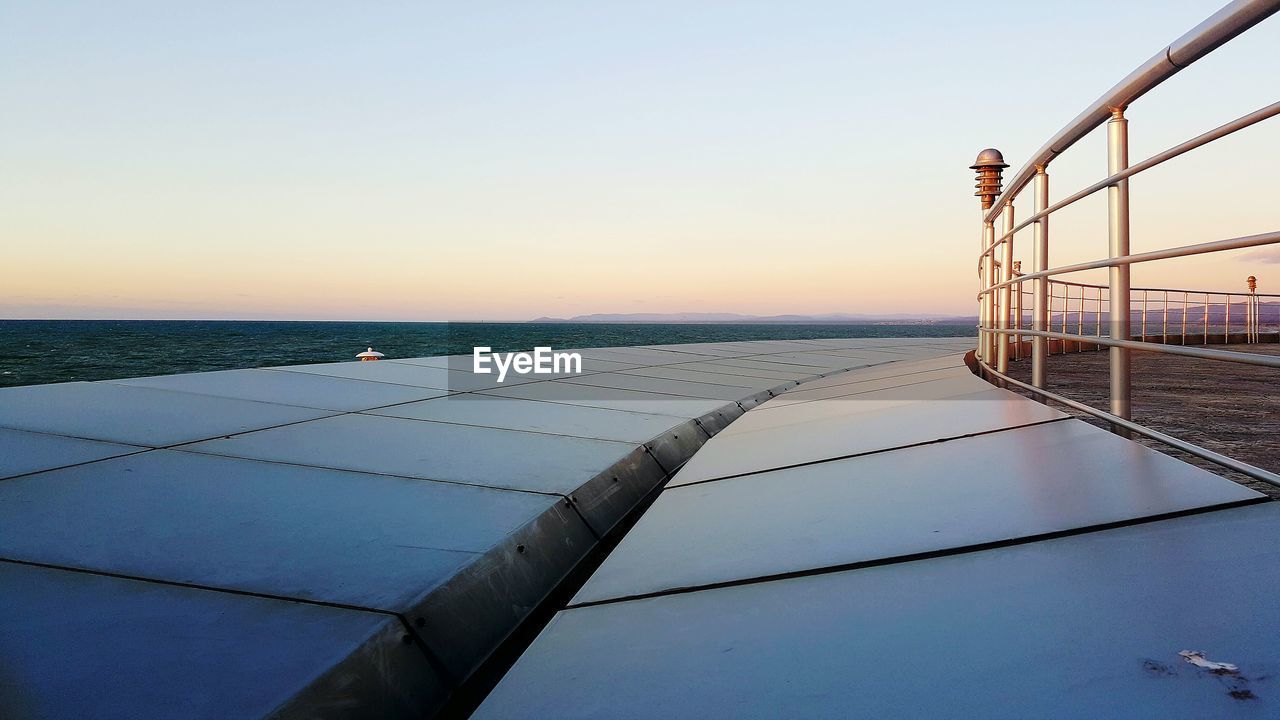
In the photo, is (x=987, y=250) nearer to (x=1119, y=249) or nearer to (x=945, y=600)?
(x=1119, y=249)

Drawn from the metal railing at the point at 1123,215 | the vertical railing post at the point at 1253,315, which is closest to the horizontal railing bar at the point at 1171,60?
the metal railing at the point at 1123,215

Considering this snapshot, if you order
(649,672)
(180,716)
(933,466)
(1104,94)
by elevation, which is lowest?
(180,716)

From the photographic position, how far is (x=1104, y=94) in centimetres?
241

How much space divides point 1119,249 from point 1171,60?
22.5 inches

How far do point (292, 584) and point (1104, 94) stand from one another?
307cm

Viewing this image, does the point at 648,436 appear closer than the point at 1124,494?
No

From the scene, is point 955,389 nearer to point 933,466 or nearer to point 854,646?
point 933,466

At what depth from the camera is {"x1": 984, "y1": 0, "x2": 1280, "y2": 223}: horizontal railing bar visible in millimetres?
1760

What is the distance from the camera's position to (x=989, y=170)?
6.43 metres

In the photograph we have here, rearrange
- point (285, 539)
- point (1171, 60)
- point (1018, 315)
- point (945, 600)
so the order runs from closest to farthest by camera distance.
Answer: point (945, 600)
point (1171, 60)
point (285, 539)
point (1018, 315)

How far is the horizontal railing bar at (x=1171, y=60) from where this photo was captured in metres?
1.76

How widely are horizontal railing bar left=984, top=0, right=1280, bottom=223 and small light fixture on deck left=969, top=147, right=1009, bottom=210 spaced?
11.9ft

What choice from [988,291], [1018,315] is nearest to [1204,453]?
[988,291]

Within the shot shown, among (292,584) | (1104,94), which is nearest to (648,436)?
(292,584)
